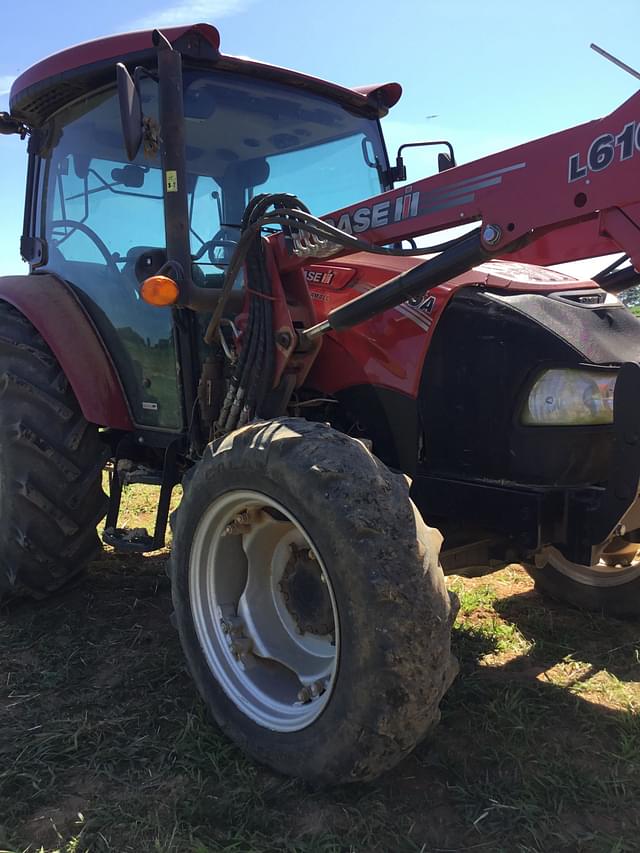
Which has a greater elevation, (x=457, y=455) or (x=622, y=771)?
(x=457, y=455)

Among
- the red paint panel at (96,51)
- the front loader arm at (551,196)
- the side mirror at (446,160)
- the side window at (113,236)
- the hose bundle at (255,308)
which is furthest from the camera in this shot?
the side mirror at (446,160)

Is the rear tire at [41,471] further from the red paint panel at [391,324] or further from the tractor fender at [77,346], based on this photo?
the red paint panel at [391,324]

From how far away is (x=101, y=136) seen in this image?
3.39m

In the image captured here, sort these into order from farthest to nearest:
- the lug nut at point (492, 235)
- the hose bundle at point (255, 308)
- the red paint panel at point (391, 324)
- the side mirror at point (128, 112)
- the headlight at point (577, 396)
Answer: the hose bundle at point (255, 308), the red paint panel at point (391, 324), the side mirror at point (128, 112), the headlight at point (577, 396), the lug nut at point (492, 235)

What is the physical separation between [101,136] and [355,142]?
3.91ft

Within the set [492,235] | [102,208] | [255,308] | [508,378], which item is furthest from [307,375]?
[102,208]

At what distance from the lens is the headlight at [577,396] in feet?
7.55

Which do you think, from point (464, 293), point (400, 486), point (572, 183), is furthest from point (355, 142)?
point (400, 486)

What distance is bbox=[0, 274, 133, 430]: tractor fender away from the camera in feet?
11.1

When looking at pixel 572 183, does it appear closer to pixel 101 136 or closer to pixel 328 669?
pixel 328 669

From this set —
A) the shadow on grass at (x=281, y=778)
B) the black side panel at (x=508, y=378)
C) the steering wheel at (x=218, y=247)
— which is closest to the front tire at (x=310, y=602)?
the shadow on grass at (x=281, y=778)

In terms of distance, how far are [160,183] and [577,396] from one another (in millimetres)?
1923

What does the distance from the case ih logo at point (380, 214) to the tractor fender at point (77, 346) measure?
1.40 m

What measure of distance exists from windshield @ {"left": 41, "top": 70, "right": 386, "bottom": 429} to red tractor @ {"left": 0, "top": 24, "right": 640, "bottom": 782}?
0.04 feet
